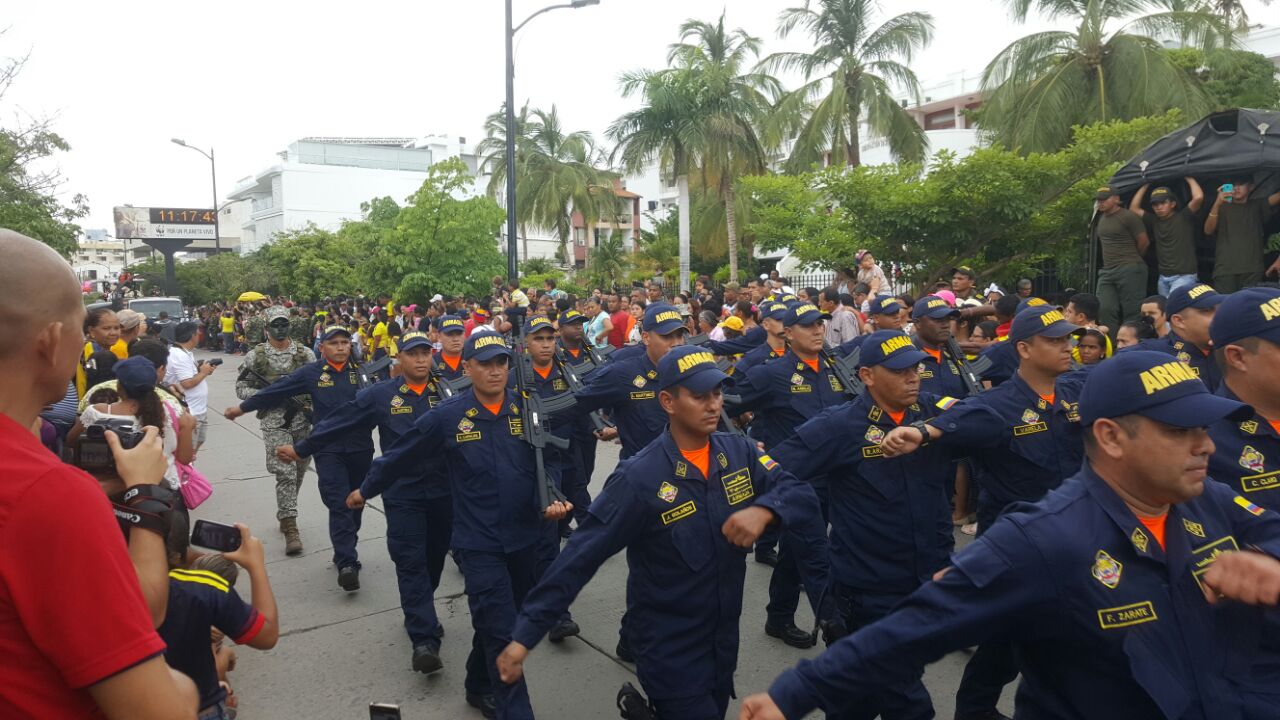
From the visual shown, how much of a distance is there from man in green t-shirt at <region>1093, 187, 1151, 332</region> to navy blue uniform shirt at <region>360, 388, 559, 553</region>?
275 inches

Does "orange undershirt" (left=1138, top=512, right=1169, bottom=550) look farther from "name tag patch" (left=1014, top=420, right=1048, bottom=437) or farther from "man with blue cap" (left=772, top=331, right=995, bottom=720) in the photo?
"name tag patch" (left=1014, top=420, right=1048, bottom=437)

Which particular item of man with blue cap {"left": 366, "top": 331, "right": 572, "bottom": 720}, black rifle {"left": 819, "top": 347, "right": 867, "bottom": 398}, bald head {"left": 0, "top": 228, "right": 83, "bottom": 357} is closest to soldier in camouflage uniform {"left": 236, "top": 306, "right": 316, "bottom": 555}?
man with blue cap {"left": 366, "top": 331, "right": 572, "bottom": 720}

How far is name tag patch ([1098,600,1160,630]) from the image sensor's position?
2.04 meters

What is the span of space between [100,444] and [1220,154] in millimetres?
9298

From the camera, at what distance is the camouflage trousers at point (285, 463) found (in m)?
8.12

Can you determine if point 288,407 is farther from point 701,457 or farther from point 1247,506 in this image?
point 1247,506

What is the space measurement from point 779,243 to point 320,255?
23014 mm

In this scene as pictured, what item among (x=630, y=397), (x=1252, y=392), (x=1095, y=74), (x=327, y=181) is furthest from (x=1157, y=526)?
(x=327, y=181)

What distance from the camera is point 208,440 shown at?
1448 centimetres

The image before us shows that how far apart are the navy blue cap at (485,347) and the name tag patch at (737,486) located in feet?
6.72

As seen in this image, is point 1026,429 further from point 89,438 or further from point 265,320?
point 265,320

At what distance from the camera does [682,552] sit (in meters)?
3.42

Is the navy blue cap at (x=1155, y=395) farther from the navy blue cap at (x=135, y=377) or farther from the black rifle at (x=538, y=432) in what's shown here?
the navy blue cap at (x=135, y=377)

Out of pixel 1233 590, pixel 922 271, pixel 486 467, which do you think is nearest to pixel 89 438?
pixel 486 467
